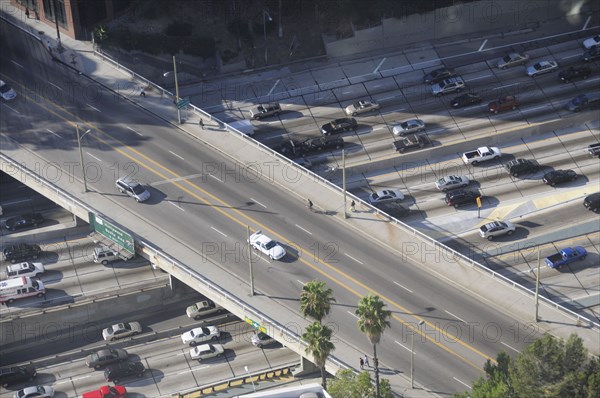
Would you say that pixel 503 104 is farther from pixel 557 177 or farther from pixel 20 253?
pixel 20 253

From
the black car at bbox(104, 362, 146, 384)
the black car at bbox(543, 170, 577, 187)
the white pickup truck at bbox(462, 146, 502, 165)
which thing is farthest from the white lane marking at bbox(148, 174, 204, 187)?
the black car at bbox(543, 170, 577, 187)

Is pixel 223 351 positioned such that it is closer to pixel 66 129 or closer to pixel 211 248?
pixel 211 248

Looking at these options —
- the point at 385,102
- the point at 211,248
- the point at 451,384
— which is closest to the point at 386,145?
the point at 385,102

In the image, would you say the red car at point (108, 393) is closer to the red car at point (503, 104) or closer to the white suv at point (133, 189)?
the white suv at point (133, 189)

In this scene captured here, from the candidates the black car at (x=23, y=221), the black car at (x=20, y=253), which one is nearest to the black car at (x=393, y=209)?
the black car at (x=20, y=253)

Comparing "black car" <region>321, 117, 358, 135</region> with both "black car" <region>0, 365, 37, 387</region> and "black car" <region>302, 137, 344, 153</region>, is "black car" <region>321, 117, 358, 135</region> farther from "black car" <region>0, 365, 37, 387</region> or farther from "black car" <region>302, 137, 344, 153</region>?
"black car" <region>0, 365, 37, 387</region>
